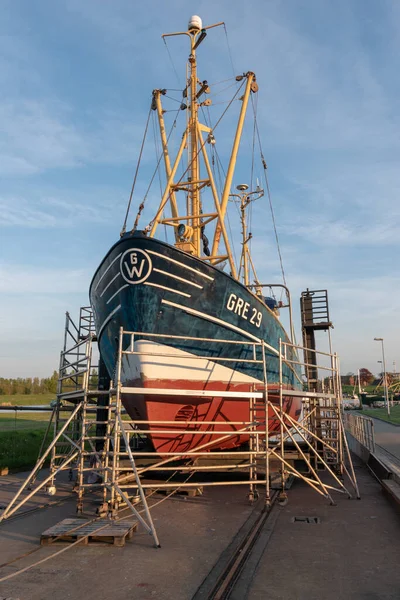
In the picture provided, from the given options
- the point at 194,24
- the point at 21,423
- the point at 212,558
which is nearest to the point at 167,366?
the point at 212,558

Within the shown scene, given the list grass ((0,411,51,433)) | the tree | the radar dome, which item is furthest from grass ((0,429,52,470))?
the tree

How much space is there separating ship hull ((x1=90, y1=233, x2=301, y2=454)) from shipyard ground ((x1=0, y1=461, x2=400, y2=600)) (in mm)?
1923

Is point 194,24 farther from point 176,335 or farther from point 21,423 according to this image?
point 21,423

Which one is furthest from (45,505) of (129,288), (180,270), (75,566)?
(180,270)

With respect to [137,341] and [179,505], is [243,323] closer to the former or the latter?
[137,341]

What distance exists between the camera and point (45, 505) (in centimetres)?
1014

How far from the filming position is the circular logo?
31.8 feet

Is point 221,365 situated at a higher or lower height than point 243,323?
lower

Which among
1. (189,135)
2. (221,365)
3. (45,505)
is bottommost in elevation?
(45,505)

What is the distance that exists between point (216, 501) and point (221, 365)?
10.3 ft

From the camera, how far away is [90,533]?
6.95m

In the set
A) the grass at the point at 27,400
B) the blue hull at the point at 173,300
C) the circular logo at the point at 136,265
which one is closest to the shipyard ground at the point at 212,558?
the blue hull at the point at 173,300

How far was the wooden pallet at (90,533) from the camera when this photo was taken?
22.5 ft

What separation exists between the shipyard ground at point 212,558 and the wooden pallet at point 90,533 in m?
0.13
